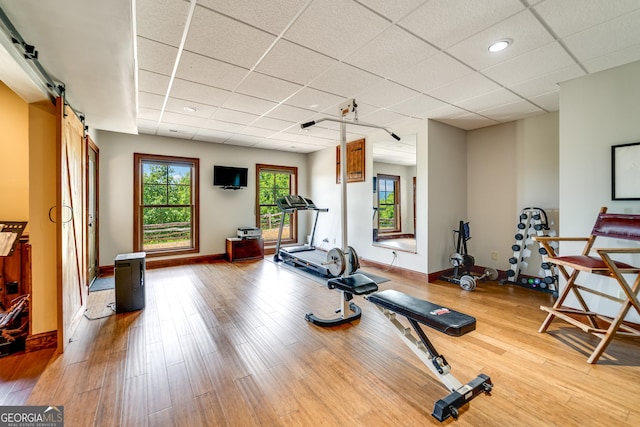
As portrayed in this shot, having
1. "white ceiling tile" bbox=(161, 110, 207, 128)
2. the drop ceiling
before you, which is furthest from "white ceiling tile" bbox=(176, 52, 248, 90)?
"white ceiling tile" bbox=(161, 110, 207, 128)

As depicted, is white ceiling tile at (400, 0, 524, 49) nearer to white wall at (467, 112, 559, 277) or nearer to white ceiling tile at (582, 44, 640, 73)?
white ceiling tile at (582, 44, 640, 73)

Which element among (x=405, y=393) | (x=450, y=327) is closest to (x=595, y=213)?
(x=450, y=327)

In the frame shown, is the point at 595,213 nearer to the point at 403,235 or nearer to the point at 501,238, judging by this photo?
the point at 501,238

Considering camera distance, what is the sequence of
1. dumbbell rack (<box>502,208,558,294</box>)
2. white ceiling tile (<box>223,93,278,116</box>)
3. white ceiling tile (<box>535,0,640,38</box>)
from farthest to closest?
dumbbell rack (<box>502,208,558,294</box>)
white ceiling tile (<box>223,93,278,116</box>)
white ceiling tile (<box>535,0,640,38</box>)

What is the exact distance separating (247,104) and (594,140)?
417cm

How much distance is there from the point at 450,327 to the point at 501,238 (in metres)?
3.88

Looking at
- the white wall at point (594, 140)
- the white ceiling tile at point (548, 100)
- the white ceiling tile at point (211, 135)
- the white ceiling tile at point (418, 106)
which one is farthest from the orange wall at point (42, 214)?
the white ceiling tile at point (548, 100)

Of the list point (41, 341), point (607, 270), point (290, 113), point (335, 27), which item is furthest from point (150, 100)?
point (607, 270)

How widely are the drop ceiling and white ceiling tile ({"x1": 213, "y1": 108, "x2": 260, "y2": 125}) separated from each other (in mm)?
145

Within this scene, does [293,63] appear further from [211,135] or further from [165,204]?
[165,204]

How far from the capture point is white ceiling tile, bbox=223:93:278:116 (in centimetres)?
369

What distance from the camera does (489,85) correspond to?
128 inches

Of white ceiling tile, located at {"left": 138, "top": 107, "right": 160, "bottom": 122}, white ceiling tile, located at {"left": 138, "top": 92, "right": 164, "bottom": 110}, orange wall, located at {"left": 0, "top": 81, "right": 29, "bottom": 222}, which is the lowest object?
orange wall, located at {"left": 0, "top": 81, "right": 29, "bottom": 222}

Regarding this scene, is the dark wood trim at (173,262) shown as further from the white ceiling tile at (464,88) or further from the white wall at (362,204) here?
the white ceiling tile at (464,88)
